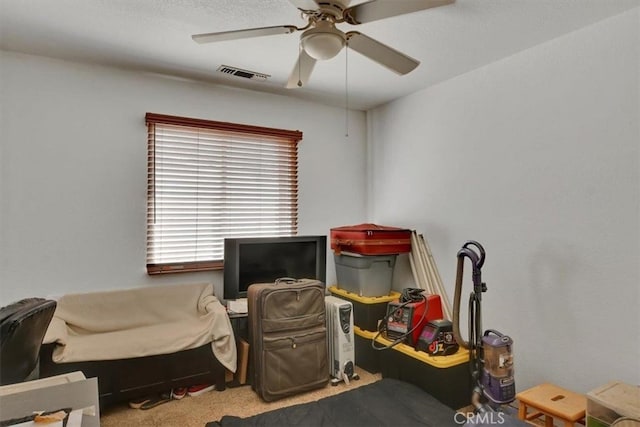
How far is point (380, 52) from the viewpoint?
6.14 ft

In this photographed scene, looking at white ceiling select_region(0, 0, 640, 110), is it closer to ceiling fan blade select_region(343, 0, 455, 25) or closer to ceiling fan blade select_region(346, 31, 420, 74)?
ceiling fan blade select_region(346, 31, 420, 74)

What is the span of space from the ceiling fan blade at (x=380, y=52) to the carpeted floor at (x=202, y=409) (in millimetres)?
2198

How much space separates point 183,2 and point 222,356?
223 cm

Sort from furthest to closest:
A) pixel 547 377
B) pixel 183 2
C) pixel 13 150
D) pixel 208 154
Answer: pixel 208 154
pixel 13 150
pixel 547 377
pixel 183 2

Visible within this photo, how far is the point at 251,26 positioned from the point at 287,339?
204 cm

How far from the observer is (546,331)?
241 centimetres

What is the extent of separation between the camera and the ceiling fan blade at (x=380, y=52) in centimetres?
175

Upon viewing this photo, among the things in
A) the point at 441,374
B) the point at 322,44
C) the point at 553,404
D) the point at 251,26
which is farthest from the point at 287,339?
the point at 251,26

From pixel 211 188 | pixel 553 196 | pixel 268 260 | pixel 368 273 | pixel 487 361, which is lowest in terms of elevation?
pixel 487 361

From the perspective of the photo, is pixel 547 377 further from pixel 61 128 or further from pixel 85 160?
pixel 61 128

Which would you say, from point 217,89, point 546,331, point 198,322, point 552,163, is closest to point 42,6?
point 217,89

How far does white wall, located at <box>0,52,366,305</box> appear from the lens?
2.58 meters

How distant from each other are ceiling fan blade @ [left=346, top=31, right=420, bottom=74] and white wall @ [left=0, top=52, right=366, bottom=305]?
1778 mm

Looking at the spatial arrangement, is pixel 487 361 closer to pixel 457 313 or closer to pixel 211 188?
pixel 457 313
